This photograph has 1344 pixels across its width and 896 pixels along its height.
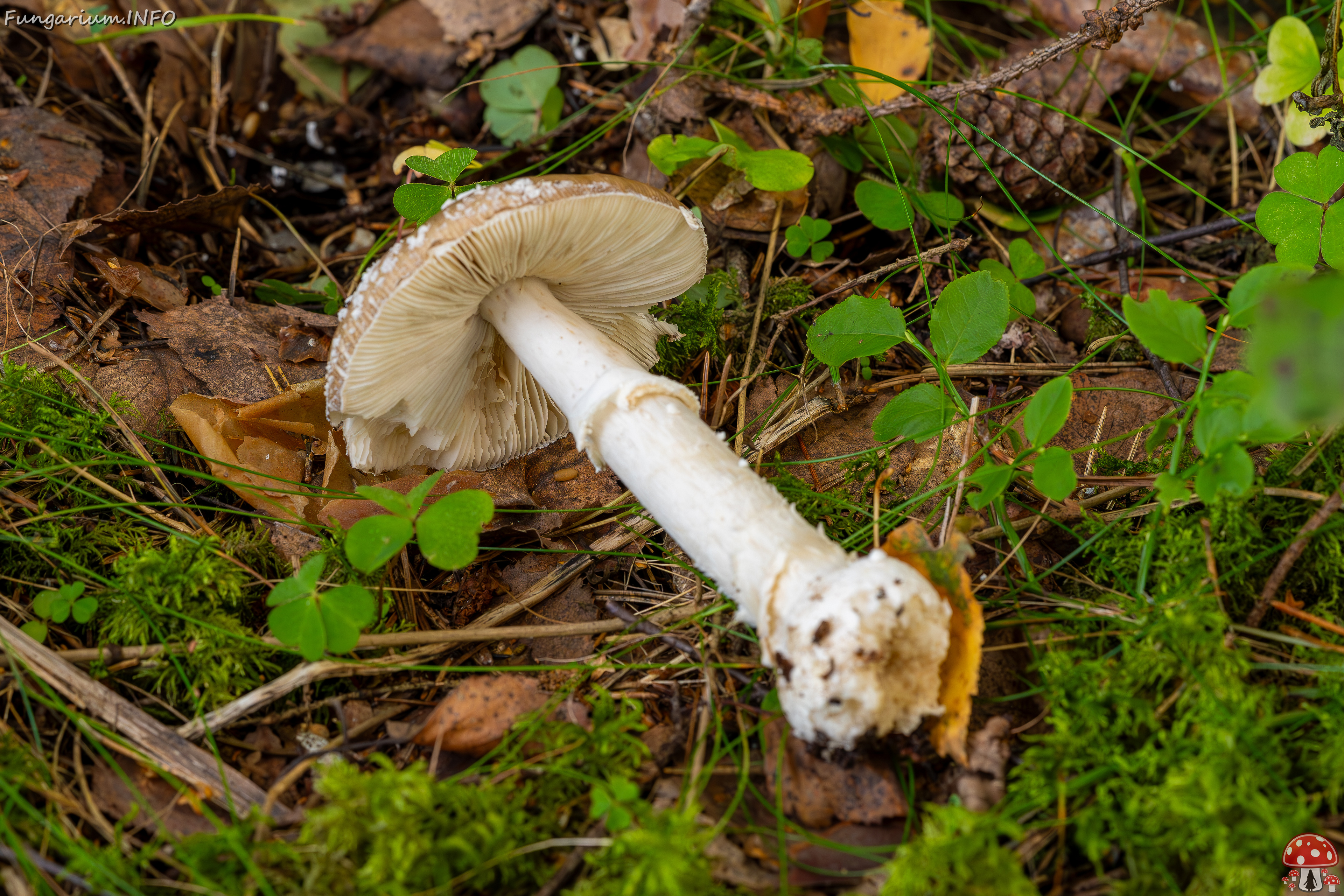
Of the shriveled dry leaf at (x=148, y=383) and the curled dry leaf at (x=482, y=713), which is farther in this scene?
the shriveled dry leaf at (x=148, y=383)

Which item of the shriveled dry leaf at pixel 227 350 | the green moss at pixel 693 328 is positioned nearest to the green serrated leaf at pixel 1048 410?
the green moss at pixel 693 328

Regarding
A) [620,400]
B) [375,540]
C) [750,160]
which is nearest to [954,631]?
[620,400]

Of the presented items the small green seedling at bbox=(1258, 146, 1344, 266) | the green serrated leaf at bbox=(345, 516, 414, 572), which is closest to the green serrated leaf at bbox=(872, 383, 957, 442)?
the small green seedling at bbox=(1258, 146, 1344, 266)

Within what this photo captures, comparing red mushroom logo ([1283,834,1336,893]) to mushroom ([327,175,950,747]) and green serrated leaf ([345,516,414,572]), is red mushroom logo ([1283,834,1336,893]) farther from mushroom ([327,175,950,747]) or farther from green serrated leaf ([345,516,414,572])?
green serrated leaf ([345,516,414,572])

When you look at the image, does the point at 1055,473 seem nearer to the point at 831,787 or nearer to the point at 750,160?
the point at 831,787

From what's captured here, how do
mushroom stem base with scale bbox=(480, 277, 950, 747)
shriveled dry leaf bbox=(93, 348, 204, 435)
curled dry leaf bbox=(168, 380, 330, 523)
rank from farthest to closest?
shriveled dry leaf bbox=(93, 348, 204, 435) → curled dry leaf bbox=(168, 380, 330, 523) → mushroom stem base with scale bbox=(480, 277, 950, 747)

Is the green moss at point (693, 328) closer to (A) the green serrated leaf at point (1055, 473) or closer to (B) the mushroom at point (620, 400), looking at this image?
(B) the mushroom at point (620, 400)

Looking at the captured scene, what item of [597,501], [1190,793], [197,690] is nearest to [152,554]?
[197,690]

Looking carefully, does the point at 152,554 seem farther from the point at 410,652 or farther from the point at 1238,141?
the point at 1238,141
